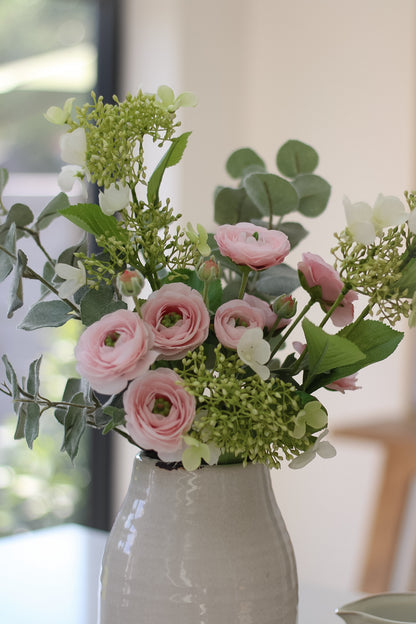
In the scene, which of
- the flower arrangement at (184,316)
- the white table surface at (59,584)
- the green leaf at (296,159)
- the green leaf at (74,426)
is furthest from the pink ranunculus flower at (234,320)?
the white table surface at (59,584)

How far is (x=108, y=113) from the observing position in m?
0.56

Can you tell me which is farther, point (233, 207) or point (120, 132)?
point (233, 207)

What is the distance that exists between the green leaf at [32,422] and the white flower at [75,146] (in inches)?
6.5

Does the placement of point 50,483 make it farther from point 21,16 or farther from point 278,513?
point 278,513

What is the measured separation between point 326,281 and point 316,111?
2023 millimetres

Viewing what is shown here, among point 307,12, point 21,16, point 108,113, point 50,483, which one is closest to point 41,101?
point 21,16

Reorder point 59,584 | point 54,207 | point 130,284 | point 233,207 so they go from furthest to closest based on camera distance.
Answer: point 59,584
point 233,207
point 54,207
point 130,284

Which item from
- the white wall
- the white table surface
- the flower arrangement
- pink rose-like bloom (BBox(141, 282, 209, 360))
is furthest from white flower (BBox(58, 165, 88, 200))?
the white wall

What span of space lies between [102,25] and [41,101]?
11.5 inches

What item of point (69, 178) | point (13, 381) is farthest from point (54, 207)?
point (13, 381)

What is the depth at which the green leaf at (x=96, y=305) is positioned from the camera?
573 mm

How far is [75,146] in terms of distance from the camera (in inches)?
22.6

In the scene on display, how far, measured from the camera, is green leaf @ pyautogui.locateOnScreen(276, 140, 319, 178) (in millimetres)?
737

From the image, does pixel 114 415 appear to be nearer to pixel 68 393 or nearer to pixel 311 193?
pixel 68 393
